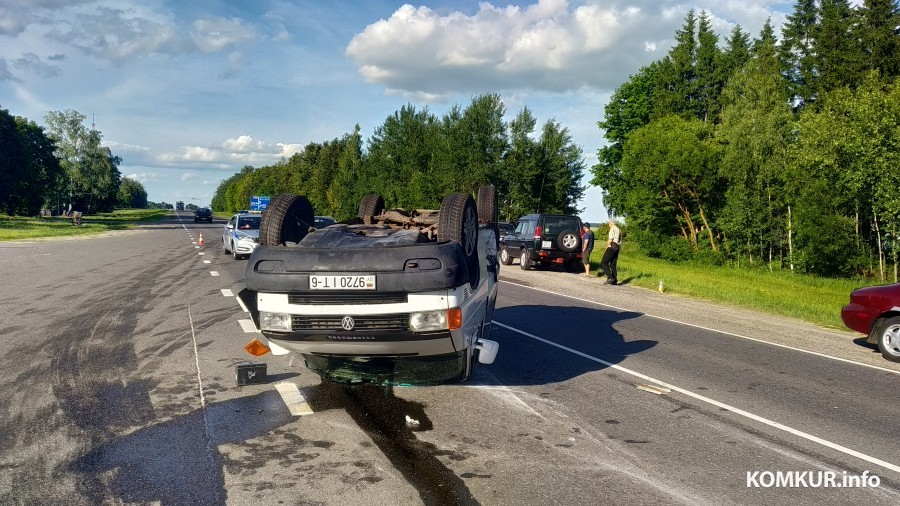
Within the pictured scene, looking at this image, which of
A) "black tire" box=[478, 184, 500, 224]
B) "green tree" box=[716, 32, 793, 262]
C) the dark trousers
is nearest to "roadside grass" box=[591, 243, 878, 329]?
the dark trousers

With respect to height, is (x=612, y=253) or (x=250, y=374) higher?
(x=612, y=253)

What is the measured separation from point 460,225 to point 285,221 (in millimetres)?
1701

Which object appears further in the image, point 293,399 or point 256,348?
point 256,348

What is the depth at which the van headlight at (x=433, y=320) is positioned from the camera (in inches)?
198

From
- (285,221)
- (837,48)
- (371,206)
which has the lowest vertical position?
(285,221)

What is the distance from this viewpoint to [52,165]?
73562 millimetres

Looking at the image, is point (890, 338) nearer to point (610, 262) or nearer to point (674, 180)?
point (610, 262)

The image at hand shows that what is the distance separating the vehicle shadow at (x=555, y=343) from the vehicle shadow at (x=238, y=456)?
1902 millimetres

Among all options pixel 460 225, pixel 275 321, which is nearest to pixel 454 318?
pixel 460 225

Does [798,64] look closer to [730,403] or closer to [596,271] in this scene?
[596,271]

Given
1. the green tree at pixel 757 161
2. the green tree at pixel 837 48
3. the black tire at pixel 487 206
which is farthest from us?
the green tree at pixel 837 48

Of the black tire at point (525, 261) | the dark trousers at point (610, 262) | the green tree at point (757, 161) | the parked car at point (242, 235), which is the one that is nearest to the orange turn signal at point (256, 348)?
the dark trousers at point (610, 262)

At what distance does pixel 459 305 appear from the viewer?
5.15 meters

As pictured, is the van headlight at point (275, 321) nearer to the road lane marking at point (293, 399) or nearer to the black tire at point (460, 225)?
the road lane marking at point (293, 399)
